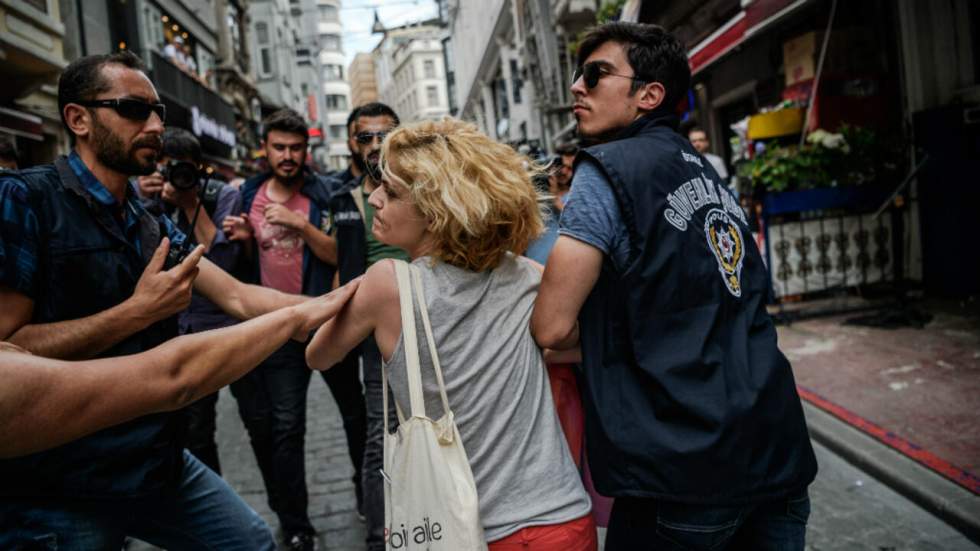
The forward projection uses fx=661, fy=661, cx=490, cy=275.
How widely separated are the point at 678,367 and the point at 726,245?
39 cm

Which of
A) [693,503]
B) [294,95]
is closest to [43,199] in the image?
[693,503]

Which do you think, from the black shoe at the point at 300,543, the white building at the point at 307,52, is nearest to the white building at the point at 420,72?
the white building at the point at 307,52

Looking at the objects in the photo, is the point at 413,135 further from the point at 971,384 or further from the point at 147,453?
the point at 971,384

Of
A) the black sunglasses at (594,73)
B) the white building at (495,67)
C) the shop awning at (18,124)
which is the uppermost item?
the white building at (495,67)

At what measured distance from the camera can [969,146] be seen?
6809 millimetres

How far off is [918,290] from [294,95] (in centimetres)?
4366

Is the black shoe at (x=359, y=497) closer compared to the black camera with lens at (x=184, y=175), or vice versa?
the black camera with lens at (x=184, y=175)

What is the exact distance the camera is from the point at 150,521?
207 cm

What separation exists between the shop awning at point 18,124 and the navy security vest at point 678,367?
933 centimetres

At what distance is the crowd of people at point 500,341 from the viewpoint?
155 centimetres

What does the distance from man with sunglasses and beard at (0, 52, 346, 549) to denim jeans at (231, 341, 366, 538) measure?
4.42ft

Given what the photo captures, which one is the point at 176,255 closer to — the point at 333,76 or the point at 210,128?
the point at 210,128

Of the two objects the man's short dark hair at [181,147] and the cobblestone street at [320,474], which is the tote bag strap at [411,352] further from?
the man's short dark hair at [181,147]

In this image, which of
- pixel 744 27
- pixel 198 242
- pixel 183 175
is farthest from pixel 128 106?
pixel 744 27
